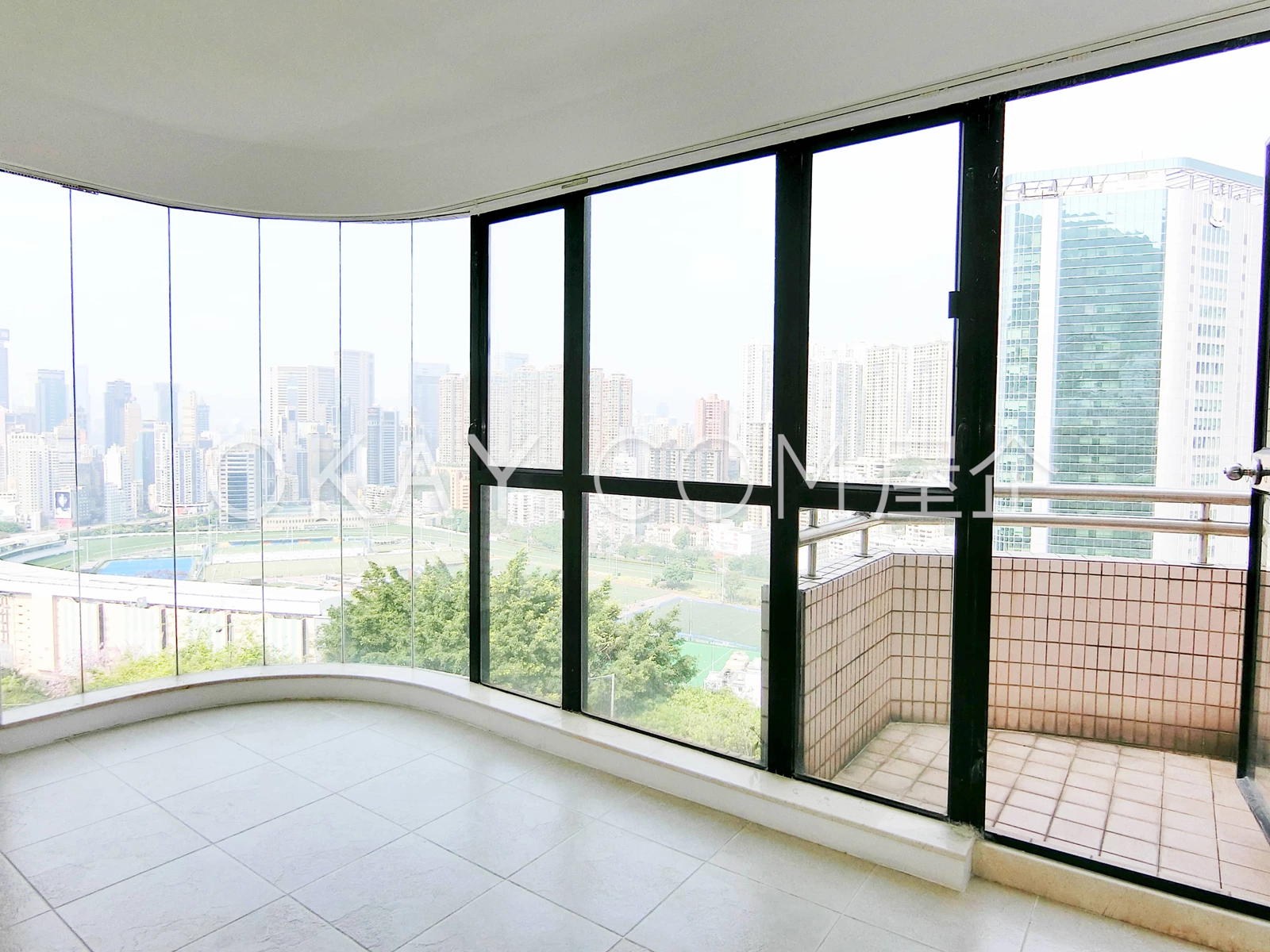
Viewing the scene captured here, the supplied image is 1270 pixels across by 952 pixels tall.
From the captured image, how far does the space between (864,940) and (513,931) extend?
89 centimetres

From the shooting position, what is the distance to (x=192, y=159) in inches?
99.1

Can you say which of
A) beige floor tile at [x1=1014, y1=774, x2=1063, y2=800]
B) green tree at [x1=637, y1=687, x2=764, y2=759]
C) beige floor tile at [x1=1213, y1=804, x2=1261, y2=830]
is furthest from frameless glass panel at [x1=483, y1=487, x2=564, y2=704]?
beige floor tile at [x1=1213, y1=804, x2=1261, y2=830]

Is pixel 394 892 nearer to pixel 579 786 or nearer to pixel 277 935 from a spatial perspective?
pixel 277 935

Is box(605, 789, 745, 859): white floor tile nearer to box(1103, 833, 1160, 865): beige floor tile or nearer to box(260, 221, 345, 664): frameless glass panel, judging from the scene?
box(1103, 833, 1160, 865): beige floor tile

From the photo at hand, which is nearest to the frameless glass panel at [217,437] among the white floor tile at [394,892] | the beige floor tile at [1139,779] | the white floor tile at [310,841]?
the white floor tile at [310,841]

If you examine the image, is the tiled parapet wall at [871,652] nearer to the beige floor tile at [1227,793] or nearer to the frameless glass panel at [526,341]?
the beige floor tile at [1227,793]

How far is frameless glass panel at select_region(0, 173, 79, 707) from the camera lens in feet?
9.41

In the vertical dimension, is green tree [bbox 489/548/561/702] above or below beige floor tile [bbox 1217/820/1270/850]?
above

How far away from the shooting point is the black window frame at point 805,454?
204 cm

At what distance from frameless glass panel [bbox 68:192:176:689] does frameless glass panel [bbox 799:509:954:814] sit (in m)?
2.98

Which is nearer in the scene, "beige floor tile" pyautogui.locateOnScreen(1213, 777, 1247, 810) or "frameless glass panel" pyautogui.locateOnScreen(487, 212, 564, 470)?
"beige floor tile" pyautogui.locateOnScreen(1213, 777, 1247, 810)

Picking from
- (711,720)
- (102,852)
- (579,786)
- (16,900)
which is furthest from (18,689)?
(711,720)

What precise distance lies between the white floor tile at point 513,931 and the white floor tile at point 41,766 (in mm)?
1754

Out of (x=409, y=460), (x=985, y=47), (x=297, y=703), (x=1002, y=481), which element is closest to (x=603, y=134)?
(x=985, y=47)
